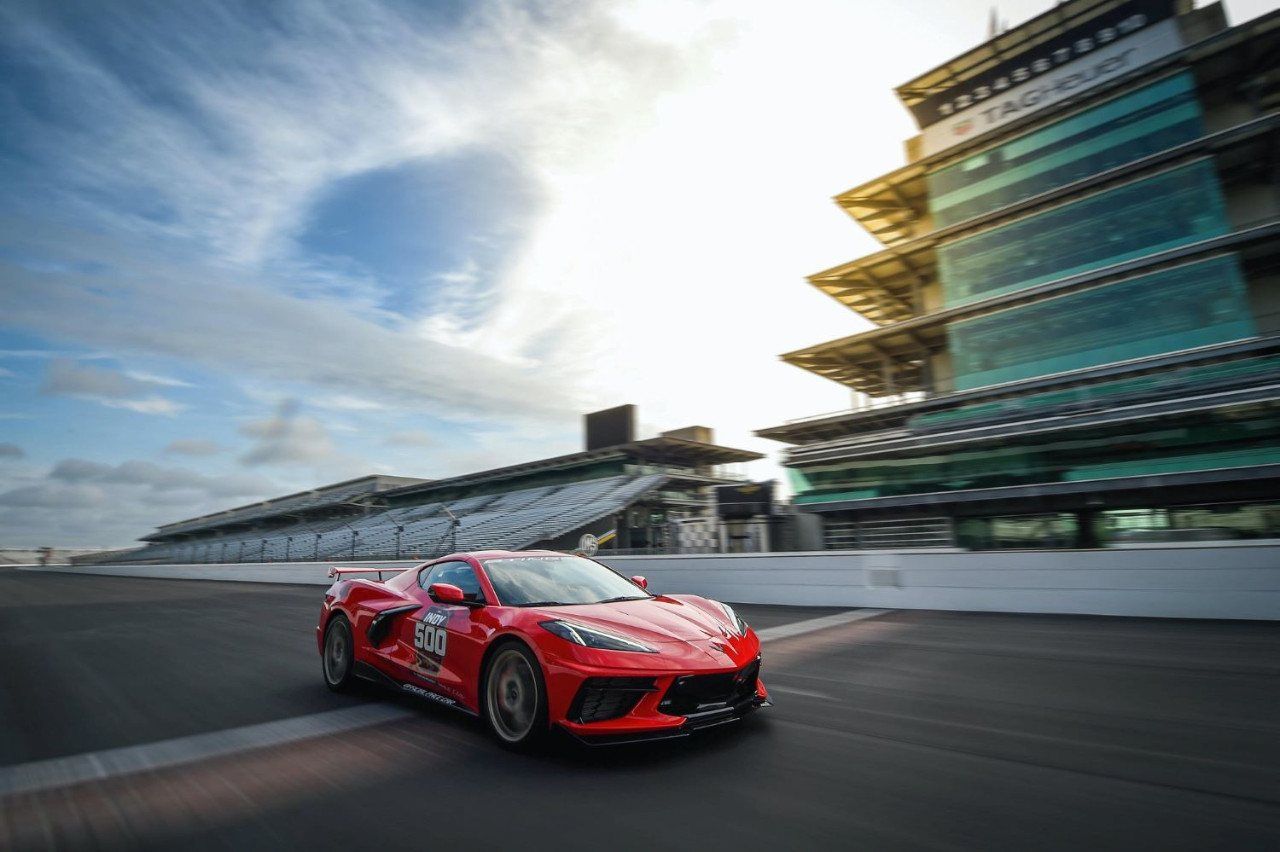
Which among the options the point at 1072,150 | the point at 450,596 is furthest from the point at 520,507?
the point at 450,596

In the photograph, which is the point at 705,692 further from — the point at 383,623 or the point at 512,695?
the point at 383,623

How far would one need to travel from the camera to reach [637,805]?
311 cm

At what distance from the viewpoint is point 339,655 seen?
580 centimetres

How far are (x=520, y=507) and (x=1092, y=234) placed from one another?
1428 inches

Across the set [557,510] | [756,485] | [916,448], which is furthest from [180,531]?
[916,448]

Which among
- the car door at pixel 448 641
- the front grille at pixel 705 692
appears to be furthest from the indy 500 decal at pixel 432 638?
the front grille at pixel 705 692

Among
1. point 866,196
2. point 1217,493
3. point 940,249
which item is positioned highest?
point 866,196

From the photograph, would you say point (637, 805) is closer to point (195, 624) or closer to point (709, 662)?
point (709, 662)

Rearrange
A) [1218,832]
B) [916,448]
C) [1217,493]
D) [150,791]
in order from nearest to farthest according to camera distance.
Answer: [1218,832] → [150,791] → [1217,493] → [916,448]

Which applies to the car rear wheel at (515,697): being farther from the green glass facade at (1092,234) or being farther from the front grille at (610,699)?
the green glass facade at (1092,234)

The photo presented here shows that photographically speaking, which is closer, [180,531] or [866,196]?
[866,196]

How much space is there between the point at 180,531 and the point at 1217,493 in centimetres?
11652

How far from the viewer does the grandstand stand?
36.6m

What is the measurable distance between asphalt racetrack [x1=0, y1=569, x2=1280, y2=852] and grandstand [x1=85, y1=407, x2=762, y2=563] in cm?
2371
